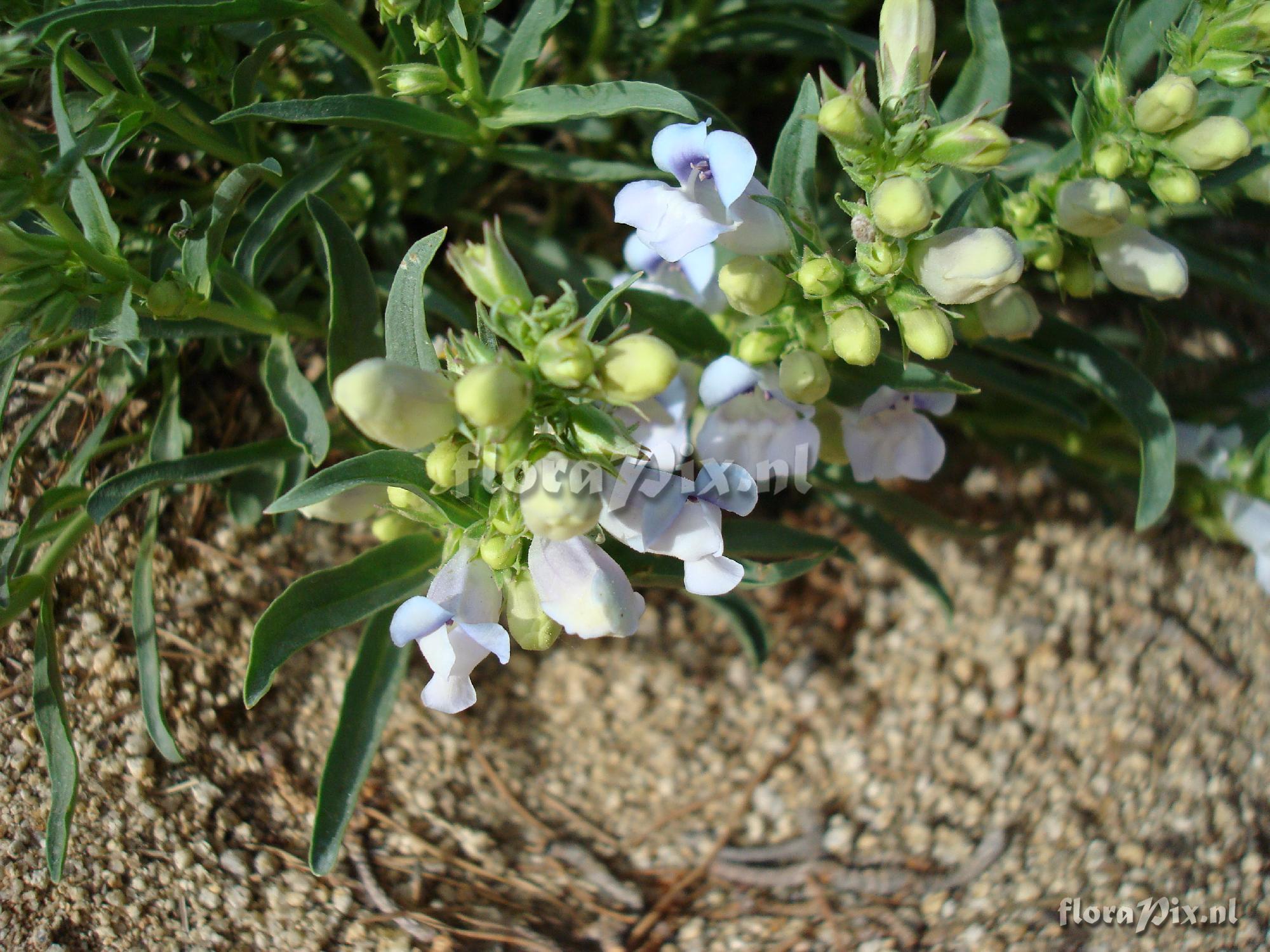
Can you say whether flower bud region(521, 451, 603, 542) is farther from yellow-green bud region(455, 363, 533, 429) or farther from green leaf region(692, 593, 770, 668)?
green leaf region(692, 593, 770, 668)

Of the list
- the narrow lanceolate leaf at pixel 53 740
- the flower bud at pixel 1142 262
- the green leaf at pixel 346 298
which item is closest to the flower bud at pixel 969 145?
the flower bud at pixel 1142 262

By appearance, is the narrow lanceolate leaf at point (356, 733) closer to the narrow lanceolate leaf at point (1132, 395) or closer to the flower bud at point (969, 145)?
the flower bud at point (969, 145)

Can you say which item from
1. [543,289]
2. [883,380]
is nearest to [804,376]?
[883,380]

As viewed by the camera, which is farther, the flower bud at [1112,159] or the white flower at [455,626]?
the flower bud at [1112,159]

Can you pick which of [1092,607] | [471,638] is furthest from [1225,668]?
[471,638]

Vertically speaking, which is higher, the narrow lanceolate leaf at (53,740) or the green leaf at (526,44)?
the green leaf at (526,44)
